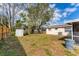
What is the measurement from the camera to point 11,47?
366 centimetres

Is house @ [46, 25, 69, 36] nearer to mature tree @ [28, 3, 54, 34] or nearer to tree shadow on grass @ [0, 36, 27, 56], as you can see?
mature tree @ [28, 3, 54, 34]

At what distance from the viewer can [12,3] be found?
3.64 m

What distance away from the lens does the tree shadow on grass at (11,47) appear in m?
3.62

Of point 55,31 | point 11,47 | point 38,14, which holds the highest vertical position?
point 38,14

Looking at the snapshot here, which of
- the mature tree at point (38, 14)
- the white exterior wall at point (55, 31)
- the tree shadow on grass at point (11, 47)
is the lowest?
the tree shadow on grass at point (11, 47)

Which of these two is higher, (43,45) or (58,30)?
(58,30)

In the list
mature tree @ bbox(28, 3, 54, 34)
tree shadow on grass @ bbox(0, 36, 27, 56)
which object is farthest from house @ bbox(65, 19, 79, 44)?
tree shadow on grass @ bbox(0, 36, 27, 56)

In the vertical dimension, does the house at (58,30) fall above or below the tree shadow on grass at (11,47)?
above

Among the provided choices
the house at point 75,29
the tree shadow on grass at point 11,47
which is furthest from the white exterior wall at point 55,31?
the tree shadow on grass at point 11,47

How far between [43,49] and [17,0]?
40.2 inches

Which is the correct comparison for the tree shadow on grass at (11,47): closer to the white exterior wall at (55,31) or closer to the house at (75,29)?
the white exterior wall at (55,31)

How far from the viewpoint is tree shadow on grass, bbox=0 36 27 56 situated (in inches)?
A: 142

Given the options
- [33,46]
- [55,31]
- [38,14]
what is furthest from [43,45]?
[38,14]

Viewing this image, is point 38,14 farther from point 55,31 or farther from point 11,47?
point 11,47
